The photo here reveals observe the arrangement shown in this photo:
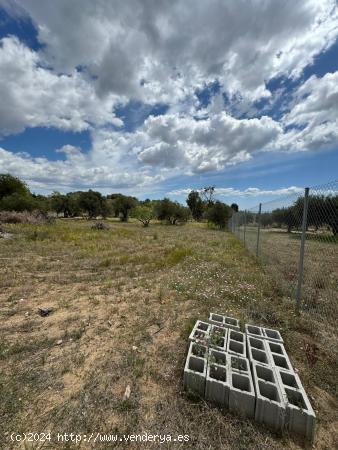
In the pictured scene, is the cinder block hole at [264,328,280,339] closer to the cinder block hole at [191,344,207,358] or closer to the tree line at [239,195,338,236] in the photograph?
the cinder block hole at [191,344,207,358]

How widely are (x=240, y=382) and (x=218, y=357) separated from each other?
1.02ft

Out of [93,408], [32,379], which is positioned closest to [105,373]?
[93,408]

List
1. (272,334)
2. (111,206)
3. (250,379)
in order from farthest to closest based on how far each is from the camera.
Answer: (111,206) < (272,334) < (250,379)

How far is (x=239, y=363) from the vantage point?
7.04 ft

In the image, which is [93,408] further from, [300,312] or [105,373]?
[300,312]

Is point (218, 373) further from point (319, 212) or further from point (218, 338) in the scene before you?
point (319, 212)

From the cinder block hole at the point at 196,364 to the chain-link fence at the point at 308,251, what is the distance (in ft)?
6.81

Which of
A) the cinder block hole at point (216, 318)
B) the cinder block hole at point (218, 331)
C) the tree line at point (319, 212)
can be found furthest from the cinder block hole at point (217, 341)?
the tree line at point (319, 212)

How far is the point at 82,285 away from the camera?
5.03 meters

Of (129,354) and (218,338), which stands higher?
(218,338)

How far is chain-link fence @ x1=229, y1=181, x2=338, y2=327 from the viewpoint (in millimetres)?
3076

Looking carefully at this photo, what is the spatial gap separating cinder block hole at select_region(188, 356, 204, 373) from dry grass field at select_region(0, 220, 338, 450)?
0.18m

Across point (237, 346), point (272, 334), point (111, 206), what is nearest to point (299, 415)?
point (237, 346)

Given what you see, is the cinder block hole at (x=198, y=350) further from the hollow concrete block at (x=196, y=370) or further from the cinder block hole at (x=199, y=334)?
the cinder block hole at (x=199, y=334)
